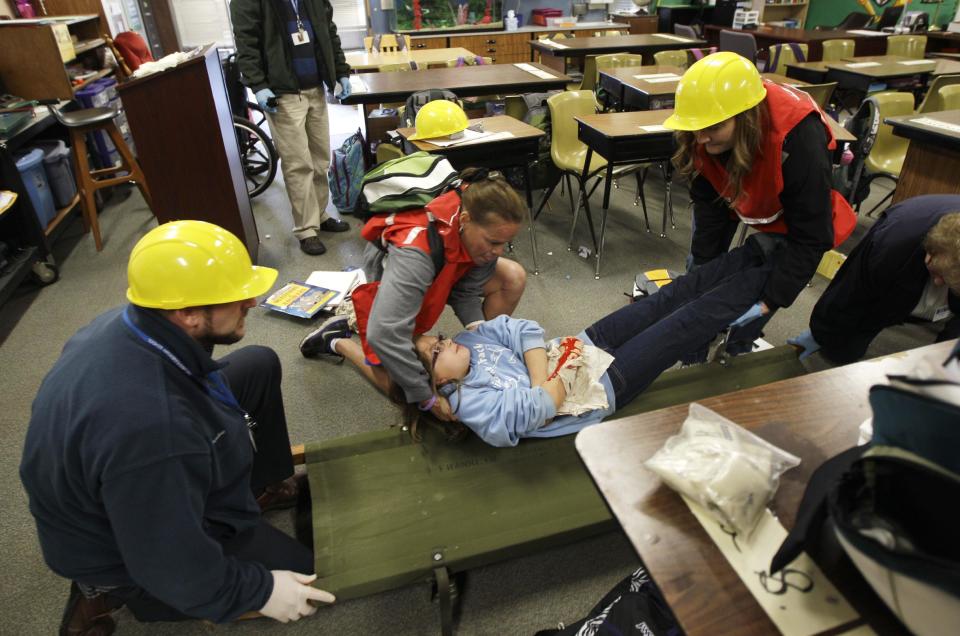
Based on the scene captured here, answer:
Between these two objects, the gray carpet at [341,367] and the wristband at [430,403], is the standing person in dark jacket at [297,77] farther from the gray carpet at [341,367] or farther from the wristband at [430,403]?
the wristband at [430,403]

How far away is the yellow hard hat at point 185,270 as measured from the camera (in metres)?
0.93

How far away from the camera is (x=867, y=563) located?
0.58 meters

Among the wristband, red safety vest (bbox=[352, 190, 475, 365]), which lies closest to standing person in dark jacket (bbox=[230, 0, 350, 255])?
red safety vest (bbox=[352, 190, 475, 365])

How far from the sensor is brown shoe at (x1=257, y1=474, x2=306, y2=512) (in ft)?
5.40

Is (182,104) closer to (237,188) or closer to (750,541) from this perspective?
(237,188)

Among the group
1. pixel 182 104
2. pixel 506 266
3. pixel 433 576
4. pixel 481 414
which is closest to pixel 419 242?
pixel 481 414

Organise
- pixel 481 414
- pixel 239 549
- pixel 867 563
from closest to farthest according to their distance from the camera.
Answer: pixel 867 563 → pixel 239 549 → pixel 481 414

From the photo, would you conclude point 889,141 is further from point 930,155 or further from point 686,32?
point 686,32

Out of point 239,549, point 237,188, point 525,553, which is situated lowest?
point 525,553

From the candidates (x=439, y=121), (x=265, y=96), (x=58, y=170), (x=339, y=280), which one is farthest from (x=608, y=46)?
(x=58, y=170)

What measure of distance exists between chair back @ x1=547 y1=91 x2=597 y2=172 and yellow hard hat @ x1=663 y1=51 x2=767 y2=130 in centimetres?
166

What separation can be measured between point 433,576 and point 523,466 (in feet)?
1.31

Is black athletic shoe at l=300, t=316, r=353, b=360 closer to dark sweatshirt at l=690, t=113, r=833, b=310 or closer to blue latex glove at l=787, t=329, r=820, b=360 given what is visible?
dark sweatshirt at l=690, t=113, r=833, b=310

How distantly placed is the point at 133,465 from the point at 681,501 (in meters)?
0.84
